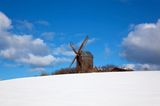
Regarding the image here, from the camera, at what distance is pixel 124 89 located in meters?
6.70

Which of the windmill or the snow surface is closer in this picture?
the snow surface

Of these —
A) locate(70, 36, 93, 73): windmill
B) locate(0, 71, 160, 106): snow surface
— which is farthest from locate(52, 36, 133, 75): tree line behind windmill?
locate(0, 71, 160, 106): snow surface

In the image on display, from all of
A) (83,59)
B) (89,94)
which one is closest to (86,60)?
(83,59)

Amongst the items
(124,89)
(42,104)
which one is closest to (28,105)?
(42,104)

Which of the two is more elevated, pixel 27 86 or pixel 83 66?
pixel 83 66

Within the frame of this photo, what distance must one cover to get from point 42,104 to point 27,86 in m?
2.89

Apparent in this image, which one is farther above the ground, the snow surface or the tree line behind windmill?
the tree line behind windmill

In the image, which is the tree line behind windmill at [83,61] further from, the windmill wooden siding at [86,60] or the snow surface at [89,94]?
the snow surface at [89,94]

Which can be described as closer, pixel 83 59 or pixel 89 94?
pixel 89 94

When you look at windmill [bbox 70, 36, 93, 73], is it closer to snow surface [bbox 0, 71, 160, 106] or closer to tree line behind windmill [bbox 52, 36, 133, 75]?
tree line behind windmill [bbox 52, 36, 133, 75]

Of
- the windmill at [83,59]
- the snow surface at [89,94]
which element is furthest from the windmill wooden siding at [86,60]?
the snow surface at [89,94]

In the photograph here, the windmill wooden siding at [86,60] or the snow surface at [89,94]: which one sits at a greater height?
the windmill wooden siding at [86,60]

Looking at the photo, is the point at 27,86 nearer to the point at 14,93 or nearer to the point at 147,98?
the point at 14,93

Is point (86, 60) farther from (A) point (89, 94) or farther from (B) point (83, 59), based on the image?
(A) point (89, 94)
